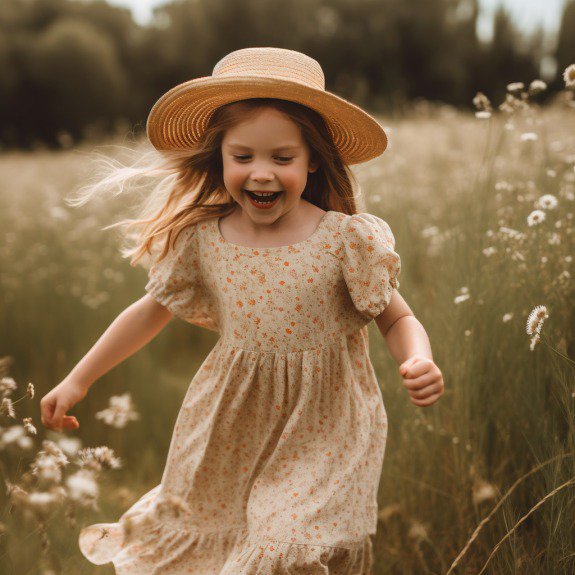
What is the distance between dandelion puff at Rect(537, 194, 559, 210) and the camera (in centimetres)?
242

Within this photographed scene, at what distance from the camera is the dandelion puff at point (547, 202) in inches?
95.2

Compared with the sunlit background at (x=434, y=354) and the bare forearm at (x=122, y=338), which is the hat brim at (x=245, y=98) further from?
the bare forearm at (x=122, y=338)

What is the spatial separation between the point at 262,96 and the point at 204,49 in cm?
Answer: 2848

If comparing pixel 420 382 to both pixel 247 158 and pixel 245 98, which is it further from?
pixel 245 98

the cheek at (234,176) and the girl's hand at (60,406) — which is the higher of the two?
the cheek at (234,176)

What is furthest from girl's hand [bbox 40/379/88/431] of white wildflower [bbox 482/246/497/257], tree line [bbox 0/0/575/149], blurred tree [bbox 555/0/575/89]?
blurred tree [bbox 555/0/575/89]

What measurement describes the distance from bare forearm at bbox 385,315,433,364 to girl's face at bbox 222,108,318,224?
1.58 feet

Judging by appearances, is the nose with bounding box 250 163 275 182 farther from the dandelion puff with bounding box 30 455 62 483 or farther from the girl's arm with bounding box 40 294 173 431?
the dandelion puff with bounding box 30 455 62 483

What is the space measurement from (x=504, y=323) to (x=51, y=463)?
1634 mm

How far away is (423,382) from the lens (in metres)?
1.74

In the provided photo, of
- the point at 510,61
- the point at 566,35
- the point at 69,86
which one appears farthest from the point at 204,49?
the point at 566,35

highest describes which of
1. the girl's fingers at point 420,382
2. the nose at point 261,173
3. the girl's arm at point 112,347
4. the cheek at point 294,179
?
the nose at point 261,173

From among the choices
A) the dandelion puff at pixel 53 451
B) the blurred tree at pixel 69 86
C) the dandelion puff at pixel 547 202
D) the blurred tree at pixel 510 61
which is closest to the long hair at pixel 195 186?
the dandelion puff at pixel 547 202

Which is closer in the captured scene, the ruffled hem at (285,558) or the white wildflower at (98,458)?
the white wildflower at (98,458)
